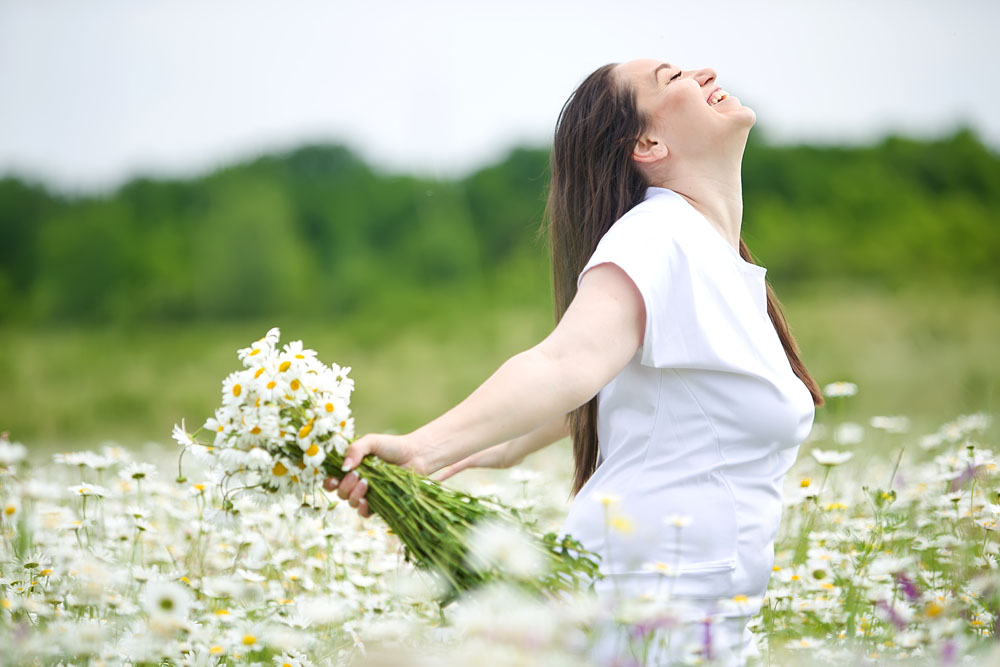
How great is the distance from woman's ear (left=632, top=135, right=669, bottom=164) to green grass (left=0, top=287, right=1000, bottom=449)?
22.8 feet

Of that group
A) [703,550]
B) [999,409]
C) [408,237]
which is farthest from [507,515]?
[408,237]

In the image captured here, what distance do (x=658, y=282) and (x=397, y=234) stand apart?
2086 centimetres

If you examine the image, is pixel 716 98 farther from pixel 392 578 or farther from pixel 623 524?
pixel 392 578

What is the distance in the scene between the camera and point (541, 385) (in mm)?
1830

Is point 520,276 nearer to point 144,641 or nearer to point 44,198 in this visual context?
point 44,198

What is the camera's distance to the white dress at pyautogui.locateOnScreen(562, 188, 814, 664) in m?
1.93

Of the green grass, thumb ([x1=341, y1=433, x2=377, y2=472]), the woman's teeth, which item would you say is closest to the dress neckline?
the woman's teeth

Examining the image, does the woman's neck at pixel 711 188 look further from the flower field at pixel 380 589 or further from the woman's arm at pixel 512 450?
the flower field at pixel 380 589

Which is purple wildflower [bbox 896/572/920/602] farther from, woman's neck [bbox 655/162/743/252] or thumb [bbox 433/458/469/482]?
thumb [bbox 433/458/469/482]

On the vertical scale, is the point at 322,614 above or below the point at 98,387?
below

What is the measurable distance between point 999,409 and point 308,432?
467 centimetres

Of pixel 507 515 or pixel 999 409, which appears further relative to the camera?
pixel 999 409

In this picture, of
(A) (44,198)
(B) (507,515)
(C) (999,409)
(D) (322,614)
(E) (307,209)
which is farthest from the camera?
(E) (307,209)

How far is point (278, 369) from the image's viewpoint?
6.22ft
